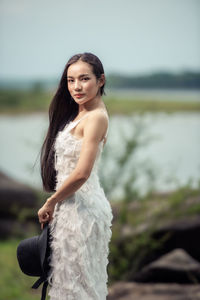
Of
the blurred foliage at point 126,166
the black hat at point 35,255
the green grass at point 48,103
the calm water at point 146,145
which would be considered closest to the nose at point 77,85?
the black hat at point 35,255

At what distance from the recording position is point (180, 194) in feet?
16.4

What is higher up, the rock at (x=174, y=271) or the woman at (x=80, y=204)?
the woman at (x=80, y=204)

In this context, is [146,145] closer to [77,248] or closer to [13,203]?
[13,203]

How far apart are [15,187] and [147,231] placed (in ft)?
9.02

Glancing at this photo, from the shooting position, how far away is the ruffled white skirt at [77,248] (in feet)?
7.07

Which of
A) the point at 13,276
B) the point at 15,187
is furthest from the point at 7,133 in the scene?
the point at 13,276

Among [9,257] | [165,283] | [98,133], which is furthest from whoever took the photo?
[9,257]

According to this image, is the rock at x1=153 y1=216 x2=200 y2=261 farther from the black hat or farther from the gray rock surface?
the black hat

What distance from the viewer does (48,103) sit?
24.2 feet

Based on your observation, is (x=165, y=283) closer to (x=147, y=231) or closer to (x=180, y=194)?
(x=147, y=231)

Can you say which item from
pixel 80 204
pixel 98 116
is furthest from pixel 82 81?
pixel 80 204

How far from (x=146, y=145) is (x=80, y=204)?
3366mm

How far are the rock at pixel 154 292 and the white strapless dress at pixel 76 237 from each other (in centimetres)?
145

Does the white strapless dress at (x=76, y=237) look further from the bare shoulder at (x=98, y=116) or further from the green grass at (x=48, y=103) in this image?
the green grass at (x=48, y=103)
